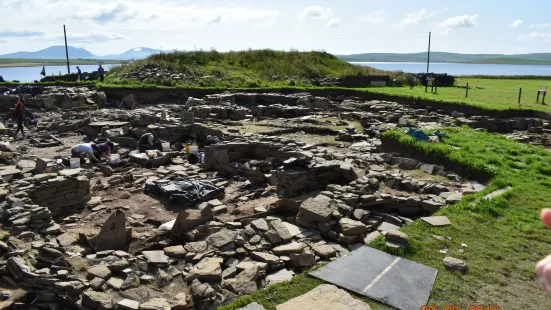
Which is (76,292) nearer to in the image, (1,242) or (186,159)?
(1,242)

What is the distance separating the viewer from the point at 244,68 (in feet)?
110

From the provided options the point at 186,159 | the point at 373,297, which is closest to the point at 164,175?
the point at 186,159

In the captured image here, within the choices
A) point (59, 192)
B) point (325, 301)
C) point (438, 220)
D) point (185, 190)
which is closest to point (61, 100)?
point (59, 192)

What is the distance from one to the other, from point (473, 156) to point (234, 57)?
89.2ft

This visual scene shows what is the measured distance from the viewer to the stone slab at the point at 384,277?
4.58 m

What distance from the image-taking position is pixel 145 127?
16781mm

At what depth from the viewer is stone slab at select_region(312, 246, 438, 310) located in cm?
458

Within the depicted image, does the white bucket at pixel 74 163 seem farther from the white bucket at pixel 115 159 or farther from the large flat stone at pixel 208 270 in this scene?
the large flat stone at pixel 208 270

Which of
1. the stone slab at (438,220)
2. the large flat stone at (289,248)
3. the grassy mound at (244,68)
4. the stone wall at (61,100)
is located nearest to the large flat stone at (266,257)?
the large flat stone at (289,248)

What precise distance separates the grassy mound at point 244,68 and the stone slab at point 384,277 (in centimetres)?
2392

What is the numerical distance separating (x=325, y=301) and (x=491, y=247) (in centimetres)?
291
